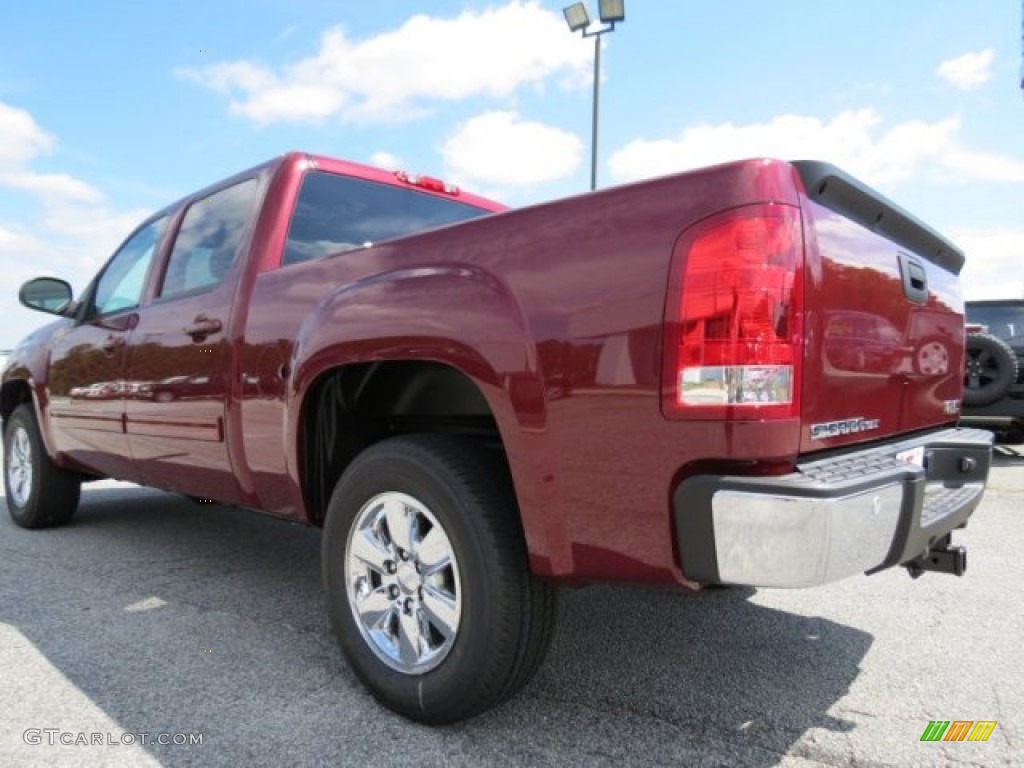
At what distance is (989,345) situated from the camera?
6.56m

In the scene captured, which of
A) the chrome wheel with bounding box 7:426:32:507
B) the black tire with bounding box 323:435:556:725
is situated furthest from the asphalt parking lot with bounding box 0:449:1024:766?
the chrome wheel with bounding box 7:426:32:507

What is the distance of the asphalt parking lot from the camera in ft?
6.93

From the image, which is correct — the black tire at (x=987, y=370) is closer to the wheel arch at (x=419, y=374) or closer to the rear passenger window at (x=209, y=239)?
the wheel arch at (x=419, y=374)

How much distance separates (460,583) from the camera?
211 cm

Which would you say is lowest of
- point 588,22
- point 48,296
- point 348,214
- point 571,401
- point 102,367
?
point 571,401

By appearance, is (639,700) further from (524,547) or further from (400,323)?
(400,323)

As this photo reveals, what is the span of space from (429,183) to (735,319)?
8.35 ft

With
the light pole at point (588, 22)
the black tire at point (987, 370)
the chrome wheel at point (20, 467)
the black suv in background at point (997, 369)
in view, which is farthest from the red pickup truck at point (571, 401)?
the light pole at point (588, 22)

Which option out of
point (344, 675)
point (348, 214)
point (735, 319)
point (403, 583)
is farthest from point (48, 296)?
point (735, 319)

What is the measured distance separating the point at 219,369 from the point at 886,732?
2.63 meters

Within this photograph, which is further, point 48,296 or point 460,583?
point 48,296

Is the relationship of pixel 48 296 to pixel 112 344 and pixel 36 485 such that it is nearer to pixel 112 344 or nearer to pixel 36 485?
pixel 112 344

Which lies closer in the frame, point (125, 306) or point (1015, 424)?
point (125, 306)

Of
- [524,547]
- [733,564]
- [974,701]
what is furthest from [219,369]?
[974,701]
